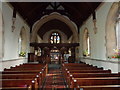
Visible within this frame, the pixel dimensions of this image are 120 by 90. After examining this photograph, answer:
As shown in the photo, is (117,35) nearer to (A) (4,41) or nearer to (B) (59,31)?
(A) (4,41)

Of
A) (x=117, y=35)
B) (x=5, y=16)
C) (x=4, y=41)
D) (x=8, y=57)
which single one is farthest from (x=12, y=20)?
(x=117, y=35)

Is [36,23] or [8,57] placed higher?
[36,23]

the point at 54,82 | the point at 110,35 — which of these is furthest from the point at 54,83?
the point at 110,35

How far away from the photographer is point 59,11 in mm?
10930

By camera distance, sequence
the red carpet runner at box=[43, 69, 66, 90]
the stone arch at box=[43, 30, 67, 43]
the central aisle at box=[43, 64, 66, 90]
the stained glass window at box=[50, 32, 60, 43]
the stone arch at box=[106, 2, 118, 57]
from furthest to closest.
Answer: the stained glass window at box=[50, 32, 60, 43] < the stone arch at box=[43, 30, 67, 43] < the stone arch at box=[106, 2, 118, 57] < the central aisle at box=[43, 64, 66, 90] < the red carpet runner at box=[43, 69, 66, 90]

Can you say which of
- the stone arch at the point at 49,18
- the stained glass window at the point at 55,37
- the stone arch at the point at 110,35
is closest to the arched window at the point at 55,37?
the stained glass window at the point at 55,37

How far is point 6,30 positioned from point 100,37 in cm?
450

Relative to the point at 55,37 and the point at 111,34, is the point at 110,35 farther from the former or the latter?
the point at 55,37

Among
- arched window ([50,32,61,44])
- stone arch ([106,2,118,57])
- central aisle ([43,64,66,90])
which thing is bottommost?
central aisle ([43,64,66,90])

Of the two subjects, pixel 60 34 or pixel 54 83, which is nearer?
pixel 54 83

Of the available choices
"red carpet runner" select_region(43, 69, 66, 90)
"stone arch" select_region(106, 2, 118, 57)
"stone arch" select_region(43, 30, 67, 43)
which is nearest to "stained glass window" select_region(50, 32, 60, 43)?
"stone arch" select_region(43, 30, 67, 43)

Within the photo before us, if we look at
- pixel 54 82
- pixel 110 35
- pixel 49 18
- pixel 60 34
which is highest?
pixel 49 18

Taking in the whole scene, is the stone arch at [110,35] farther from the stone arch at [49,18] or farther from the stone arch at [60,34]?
the stone arch at [60,34]

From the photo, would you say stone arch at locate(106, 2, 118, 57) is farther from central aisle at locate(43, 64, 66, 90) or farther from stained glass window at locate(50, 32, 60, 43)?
stained glass window at locate(50, 32, 60, 43)
